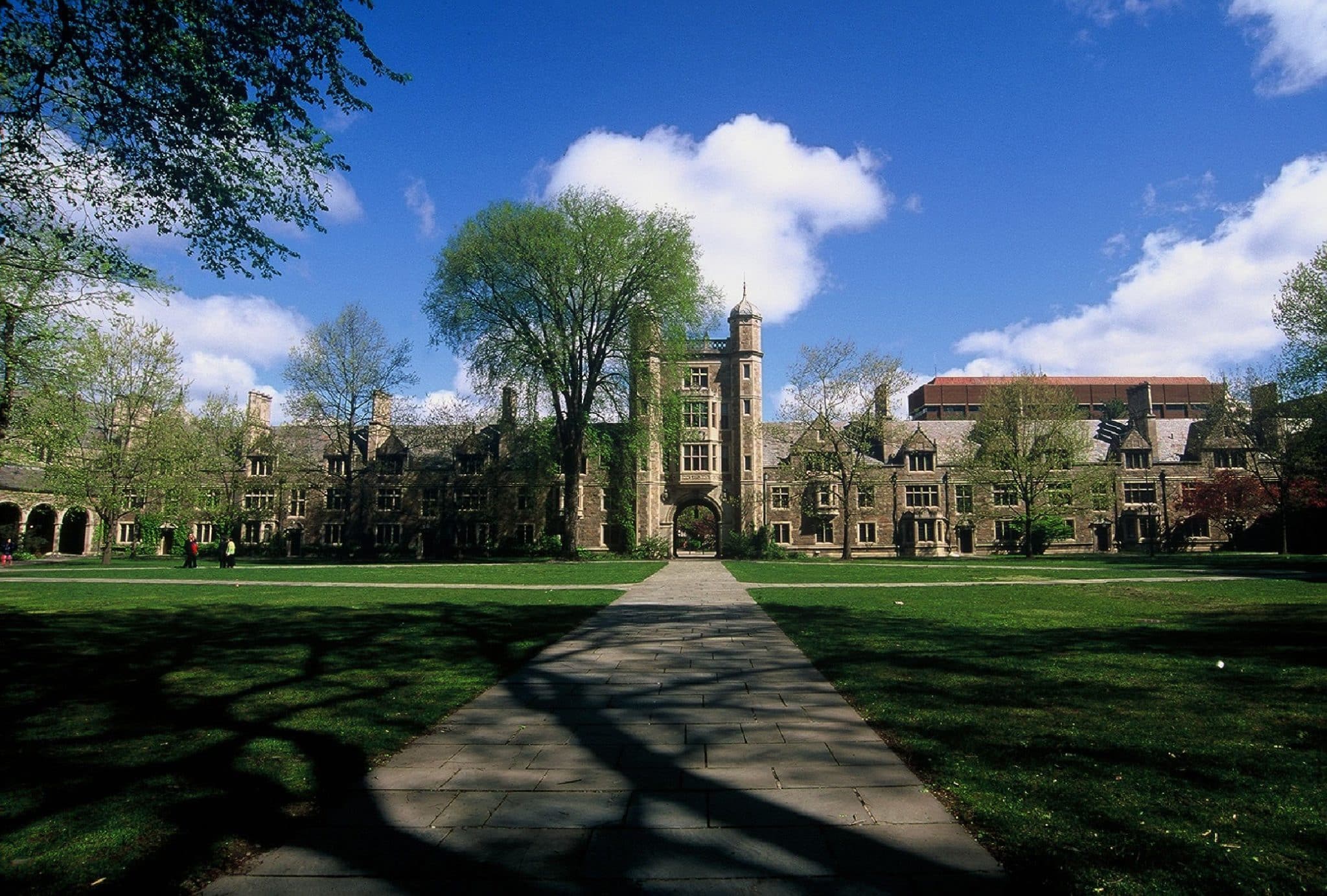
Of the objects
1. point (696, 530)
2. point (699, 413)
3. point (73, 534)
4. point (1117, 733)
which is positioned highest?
point (699, 413)

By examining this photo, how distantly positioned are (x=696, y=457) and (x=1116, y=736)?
157ft

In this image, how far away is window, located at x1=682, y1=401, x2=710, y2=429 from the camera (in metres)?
53.6

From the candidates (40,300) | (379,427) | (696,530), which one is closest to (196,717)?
(40,300)

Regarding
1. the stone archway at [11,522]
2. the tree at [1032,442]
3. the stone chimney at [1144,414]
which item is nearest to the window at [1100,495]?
the tree at [1032,442]

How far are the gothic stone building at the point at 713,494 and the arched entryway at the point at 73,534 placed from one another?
0.88 feet

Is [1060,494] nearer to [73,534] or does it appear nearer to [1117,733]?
[1117,733]

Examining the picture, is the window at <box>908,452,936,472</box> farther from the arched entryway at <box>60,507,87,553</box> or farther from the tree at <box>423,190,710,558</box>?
the arched entryway at <box>60,507,87,553</box>

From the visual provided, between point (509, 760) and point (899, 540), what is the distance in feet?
181

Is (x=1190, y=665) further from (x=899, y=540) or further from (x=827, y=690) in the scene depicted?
(x=899, y=540)

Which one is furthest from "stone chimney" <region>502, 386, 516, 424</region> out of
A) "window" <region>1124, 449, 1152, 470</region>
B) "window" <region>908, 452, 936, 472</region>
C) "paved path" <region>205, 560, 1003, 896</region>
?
"window" <region>1124, 449, 1152, 470</region>

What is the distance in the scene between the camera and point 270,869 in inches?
134

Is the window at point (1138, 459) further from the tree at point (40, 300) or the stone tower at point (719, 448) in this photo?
the tree at point (40, 300)

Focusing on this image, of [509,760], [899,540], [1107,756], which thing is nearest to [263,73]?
[509,760]

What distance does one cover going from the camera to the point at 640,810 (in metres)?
4.17
